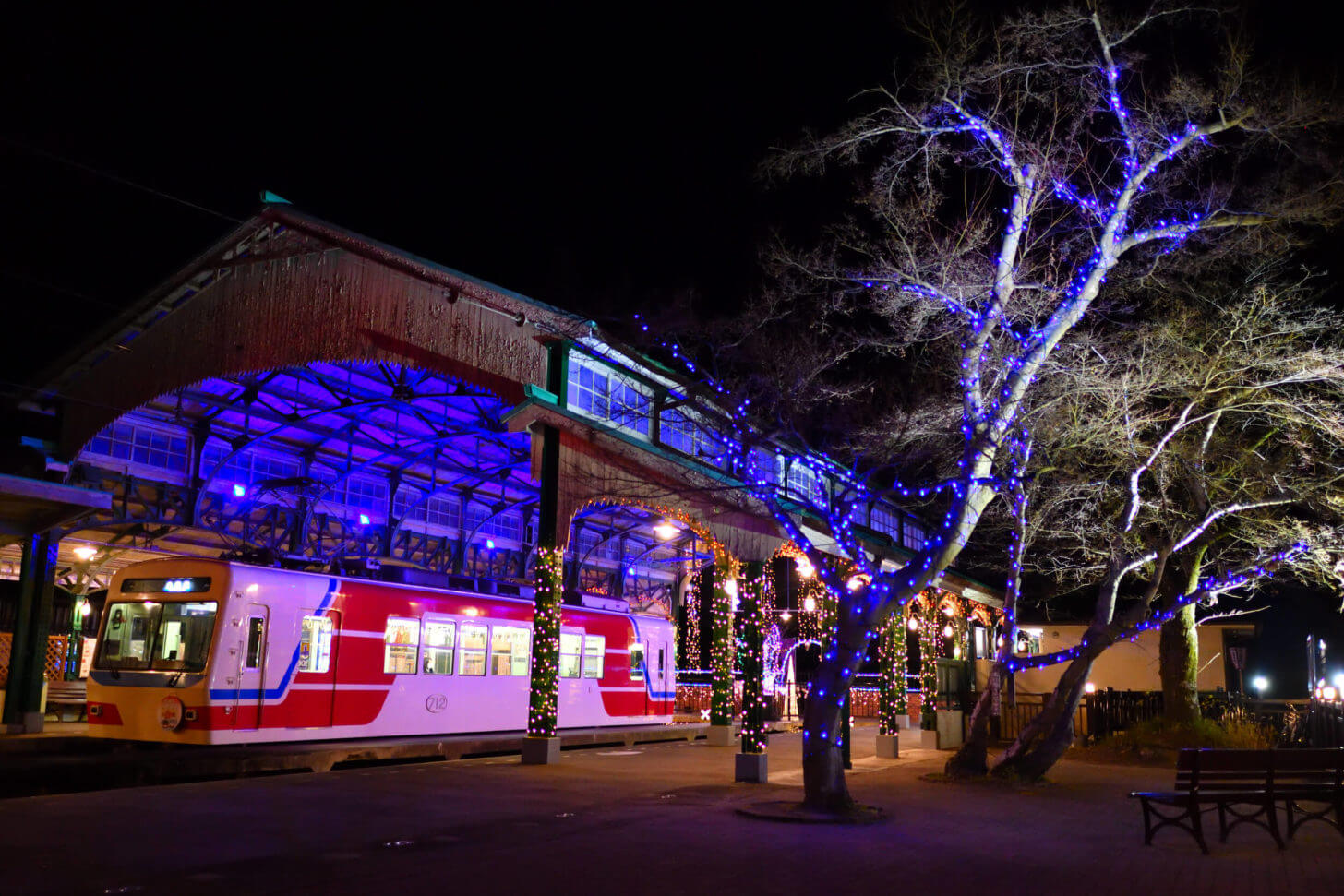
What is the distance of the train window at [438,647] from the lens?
18.2m

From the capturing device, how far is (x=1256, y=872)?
29.0 ft

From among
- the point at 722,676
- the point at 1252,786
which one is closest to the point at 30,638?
the point at 722,676

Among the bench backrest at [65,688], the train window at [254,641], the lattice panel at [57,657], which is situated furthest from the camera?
the lattice panel at [57,657]

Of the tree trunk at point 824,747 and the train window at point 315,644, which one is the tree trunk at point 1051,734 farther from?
the train window at point 315,644

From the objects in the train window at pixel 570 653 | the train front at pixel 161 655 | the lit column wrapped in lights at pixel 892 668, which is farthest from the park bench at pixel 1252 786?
the train window at pixel 570 653

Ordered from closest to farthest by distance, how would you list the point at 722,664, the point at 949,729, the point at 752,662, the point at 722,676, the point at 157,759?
the point at 157,759, the point at 752,662, the point at 722,664, the point at 949,729, the point at 722,676

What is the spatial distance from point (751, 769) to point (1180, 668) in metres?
11.6

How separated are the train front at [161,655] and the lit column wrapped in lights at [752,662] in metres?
7.59

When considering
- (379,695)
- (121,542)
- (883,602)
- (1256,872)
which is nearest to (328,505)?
(121,542)

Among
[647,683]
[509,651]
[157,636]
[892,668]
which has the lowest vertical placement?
[647,683]

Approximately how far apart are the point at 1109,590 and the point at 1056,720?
222 centimetres

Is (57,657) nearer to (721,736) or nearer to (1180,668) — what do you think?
(721,736)

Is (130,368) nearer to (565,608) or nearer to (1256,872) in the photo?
(565,608)

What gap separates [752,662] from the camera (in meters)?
15.8
